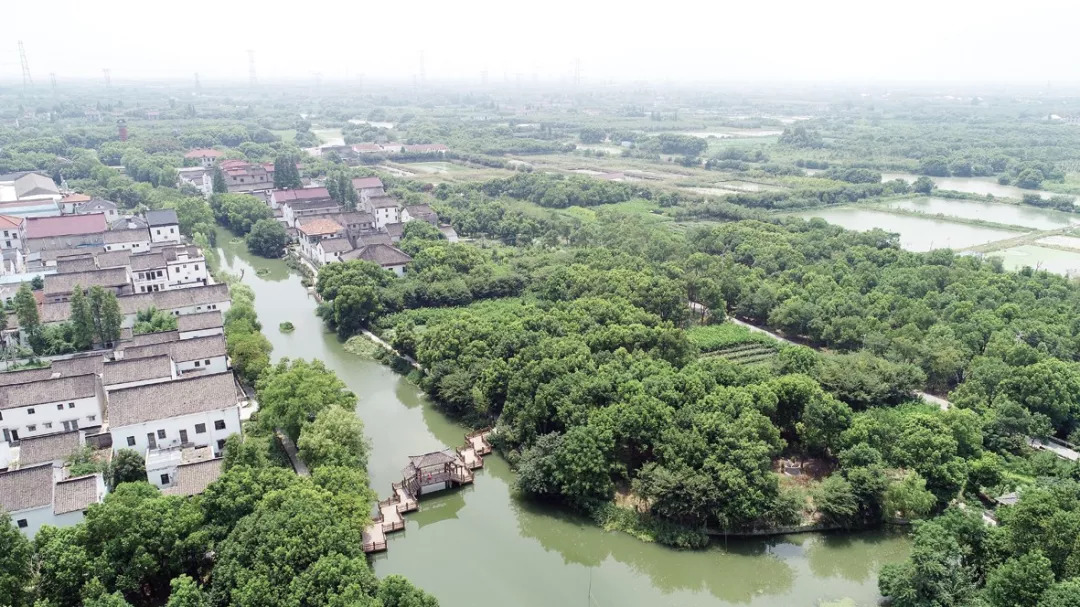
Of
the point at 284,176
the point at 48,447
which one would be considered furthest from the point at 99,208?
the point at 48,447

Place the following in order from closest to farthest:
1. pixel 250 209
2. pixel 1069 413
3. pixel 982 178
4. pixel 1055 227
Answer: pixel 1069 413
pixel 250 209
pixel 1055 227
pixel 982 178

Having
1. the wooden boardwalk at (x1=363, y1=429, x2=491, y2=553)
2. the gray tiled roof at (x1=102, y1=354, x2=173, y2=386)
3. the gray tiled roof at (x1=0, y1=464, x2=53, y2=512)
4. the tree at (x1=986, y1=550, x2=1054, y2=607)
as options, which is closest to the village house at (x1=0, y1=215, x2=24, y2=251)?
the gray tiled roof at (x1=102, y1=354, x2=173, y2=386)

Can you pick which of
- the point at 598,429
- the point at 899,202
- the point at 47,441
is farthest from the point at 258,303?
the point at 899,202

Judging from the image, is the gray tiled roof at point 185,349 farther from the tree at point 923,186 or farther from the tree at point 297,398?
the tree at point 923,186

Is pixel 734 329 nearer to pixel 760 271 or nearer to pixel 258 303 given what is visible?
pixel 760 271

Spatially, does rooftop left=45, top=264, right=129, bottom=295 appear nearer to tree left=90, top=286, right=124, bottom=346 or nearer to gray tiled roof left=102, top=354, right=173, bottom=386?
tree left=90, top=286, right=124, bottom=346

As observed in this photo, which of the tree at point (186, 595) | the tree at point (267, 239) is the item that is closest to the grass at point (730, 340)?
the tree at point (186, 595)
